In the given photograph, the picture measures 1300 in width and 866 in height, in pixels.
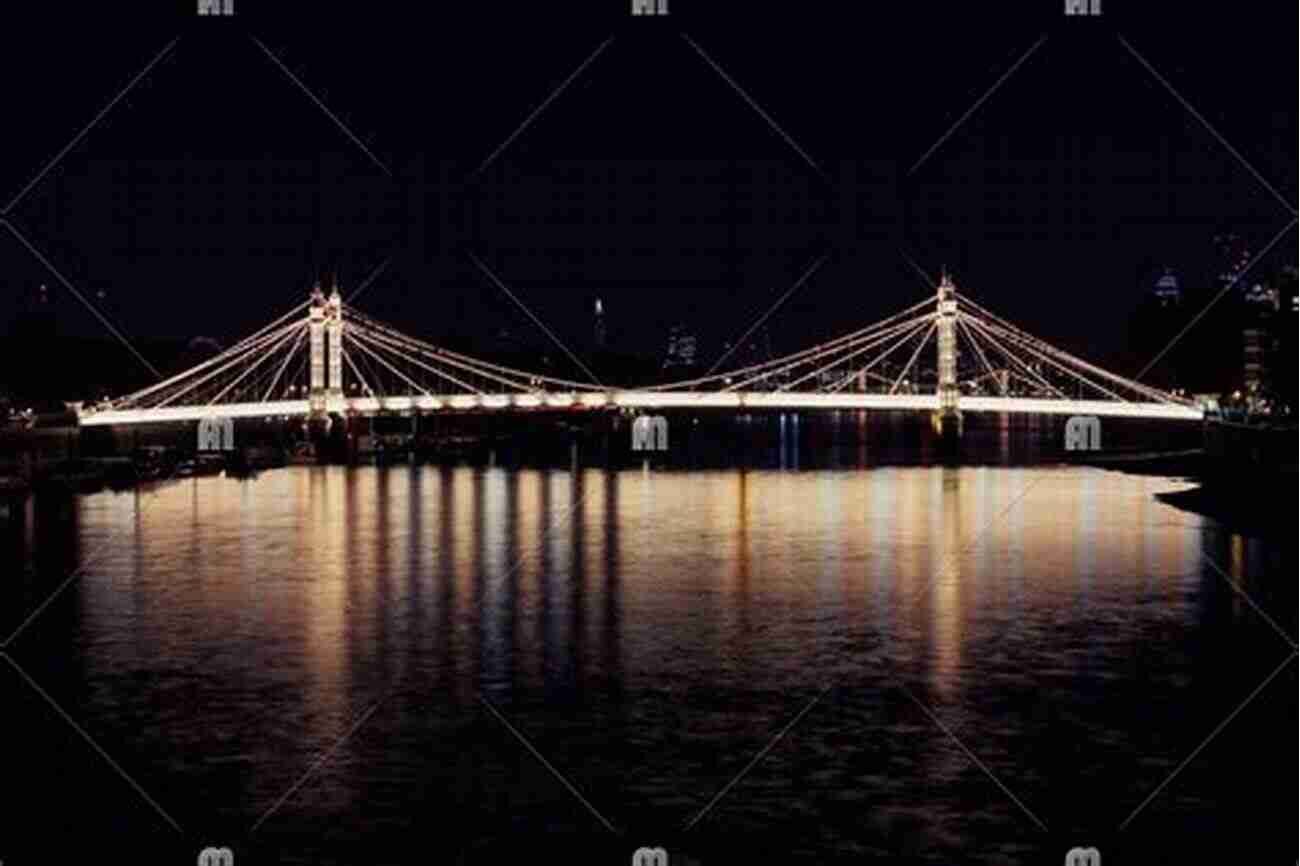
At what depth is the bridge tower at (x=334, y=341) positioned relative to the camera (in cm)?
8799

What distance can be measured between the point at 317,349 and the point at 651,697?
7603 centimetres

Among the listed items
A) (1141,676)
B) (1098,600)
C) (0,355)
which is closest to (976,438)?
(0,355)

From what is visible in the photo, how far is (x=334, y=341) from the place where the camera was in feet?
304

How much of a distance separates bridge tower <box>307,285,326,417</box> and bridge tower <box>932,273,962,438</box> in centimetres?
2064

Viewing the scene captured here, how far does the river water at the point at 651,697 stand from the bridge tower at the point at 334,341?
171 ft

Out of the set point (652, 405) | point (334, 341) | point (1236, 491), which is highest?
point (334, 341)

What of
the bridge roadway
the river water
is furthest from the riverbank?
the bridge roadway

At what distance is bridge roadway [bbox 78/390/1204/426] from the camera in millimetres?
68375

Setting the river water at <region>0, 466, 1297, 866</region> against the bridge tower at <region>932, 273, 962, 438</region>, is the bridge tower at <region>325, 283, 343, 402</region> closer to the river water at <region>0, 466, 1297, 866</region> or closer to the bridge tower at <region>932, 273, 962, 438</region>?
the bridge tower at <region>932, 273, 962, 438</region>

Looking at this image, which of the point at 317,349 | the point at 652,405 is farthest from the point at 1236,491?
the point at 317,349

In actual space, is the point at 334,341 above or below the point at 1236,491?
above

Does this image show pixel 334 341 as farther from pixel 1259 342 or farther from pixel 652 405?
pixel 1259 342

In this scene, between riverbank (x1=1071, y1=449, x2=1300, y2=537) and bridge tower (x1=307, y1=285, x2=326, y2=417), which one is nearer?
riverbank (x1=1071, y1=449, x2=1300, y2=537)

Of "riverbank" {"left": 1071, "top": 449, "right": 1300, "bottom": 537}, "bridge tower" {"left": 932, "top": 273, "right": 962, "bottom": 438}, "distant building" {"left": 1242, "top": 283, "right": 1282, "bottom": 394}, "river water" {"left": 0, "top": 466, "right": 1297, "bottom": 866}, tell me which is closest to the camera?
"river water" {"left": 0, "top": 466, "right": 1297, "bottom": 866}
